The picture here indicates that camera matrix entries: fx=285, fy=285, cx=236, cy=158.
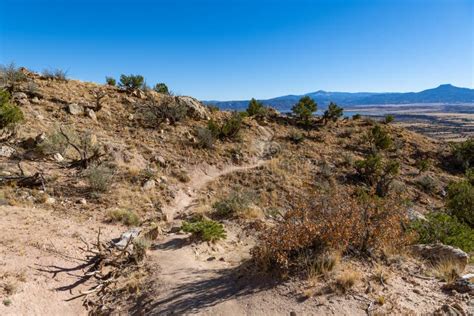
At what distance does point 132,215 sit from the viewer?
9062mm

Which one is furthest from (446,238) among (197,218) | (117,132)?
(117,132)

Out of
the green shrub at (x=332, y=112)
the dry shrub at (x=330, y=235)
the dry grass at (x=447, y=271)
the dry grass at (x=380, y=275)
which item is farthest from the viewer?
the green shrub at (x=332, y=112)

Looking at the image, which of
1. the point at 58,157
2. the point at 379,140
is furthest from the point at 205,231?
the point at 379,140

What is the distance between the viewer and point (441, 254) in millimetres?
5641

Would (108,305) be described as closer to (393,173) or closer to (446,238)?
(446,238)

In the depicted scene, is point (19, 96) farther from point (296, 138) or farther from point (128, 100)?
point (296, 138)

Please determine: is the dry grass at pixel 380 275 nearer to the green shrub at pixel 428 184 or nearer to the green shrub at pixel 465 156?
the green shrub at pixel 428 184

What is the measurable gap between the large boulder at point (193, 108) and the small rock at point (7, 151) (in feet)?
36.7

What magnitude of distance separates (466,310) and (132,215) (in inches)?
326

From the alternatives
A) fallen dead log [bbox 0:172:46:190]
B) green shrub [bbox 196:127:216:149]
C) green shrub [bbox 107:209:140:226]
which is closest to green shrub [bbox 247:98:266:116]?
green shrub [bbox 196:127:216:149]

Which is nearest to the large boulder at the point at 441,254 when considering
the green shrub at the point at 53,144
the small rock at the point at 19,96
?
the green shrub at the point at 53,144

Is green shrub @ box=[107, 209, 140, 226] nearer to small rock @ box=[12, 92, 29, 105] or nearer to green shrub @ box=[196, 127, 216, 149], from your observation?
green shrub @ box=[196, 127, 216, 149]

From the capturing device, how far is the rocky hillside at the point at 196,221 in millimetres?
4672

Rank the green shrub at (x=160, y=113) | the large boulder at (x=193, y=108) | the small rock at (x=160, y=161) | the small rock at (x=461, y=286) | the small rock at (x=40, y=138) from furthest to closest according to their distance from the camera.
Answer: the large boulder at (x=193, y=108)
the green shrub at (x=160, y=113)
the small rock at (x=160, y=161)
the small rock at (x=40, y=138)
the small rock at (x=461, y=286)
